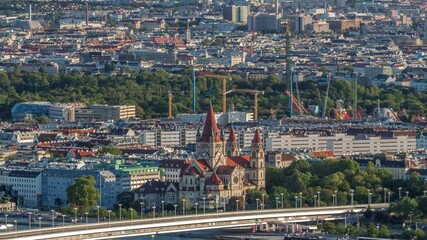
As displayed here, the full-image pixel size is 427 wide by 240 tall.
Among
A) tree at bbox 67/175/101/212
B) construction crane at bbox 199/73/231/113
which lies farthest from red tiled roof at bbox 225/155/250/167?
construction crane at bbox 199/73/231/113

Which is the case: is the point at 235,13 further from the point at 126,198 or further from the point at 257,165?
the point at 126,198

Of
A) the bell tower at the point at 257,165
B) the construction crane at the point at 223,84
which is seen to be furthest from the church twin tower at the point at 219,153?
the construction crane at the point at 223,84

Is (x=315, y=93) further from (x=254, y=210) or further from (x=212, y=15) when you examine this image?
(x=212, y=15)

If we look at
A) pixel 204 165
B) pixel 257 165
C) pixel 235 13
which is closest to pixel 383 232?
pixel 204 165

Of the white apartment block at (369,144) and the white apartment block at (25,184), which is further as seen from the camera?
the white apartment block at (369,144)

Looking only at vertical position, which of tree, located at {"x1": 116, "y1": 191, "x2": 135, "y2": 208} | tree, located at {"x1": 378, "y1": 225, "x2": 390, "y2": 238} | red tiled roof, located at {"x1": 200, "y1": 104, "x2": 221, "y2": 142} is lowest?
tree, located at {"x1": 116, "y1": 191, "x2": 135, "y2": 208}

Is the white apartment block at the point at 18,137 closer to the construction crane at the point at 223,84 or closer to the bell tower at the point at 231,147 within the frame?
the bell tower at the point at 231,147

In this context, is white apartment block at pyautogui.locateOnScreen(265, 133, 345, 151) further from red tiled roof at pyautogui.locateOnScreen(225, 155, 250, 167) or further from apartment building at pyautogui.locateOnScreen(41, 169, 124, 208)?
apartment building at pyautogui.locateOnScreen(41, 169, 124, 208)
